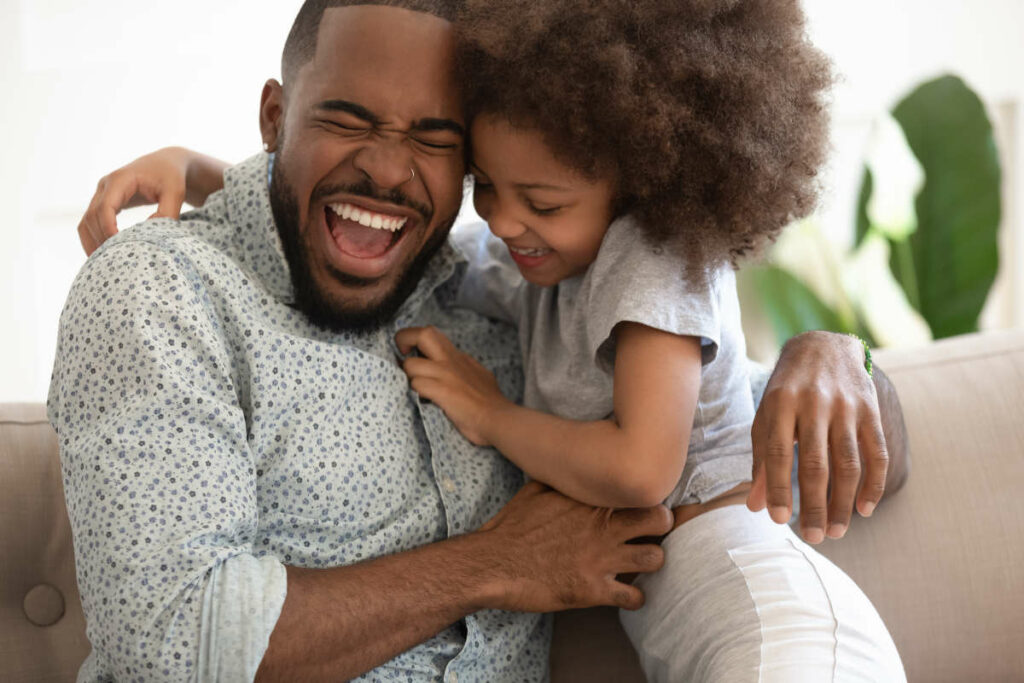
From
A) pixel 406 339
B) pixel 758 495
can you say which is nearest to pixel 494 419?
pixel 406 339

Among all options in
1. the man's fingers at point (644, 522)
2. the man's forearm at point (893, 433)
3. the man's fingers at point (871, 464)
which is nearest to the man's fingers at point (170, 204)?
the man's fingers at point (644, 522)

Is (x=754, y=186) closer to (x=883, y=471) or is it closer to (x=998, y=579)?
(x=883, y=471)

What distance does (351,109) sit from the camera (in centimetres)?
A: 152

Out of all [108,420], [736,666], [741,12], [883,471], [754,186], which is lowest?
[736,666]

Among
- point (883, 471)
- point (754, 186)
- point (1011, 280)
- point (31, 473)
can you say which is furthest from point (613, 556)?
point (1011, 280)

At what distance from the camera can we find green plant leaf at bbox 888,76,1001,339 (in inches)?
112

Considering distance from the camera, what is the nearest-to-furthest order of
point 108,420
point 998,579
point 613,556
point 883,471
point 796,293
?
point 108,420 < point 883,471 < point 613,556 < point 998,579 < point 796,293

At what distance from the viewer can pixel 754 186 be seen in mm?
1486

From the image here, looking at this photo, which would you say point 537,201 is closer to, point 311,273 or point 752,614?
point 311,273

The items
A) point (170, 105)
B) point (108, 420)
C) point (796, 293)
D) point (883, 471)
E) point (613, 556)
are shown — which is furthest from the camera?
point (170, 105)

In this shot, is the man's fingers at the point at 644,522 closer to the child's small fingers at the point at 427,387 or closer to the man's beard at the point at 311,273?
the child's small fingers at the point at 427,387

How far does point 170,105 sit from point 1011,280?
3048 mm

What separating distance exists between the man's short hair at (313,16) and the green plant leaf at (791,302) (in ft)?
5.75

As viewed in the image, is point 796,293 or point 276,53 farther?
point 276,53
